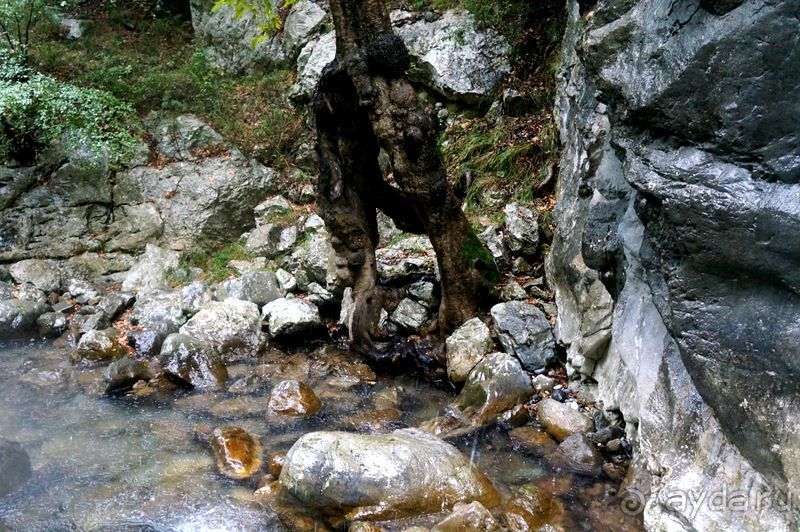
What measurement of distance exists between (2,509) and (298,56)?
9812mm

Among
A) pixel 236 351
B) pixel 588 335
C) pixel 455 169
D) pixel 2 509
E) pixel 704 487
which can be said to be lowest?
pixel 2 509

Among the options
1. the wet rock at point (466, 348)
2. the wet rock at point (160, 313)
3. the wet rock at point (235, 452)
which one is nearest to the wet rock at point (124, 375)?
the wet rock at point (160, 313)

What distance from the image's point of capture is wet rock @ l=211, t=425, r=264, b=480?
13.2 feet

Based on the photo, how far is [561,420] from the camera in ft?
14.1

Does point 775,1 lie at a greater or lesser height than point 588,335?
greater

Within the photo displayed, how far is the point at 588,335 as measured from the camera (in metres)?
4.43

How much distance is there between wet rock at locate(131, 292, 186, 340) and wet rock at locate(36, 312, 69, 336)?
2.64ft

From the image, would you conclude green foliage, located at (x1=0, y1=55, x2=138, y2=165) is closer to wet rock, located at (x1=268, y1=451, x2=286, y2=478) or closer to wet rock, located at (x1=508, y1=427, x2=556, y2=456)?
wet rock, located at (x1=268, y1=451, x2=286, y2=478)

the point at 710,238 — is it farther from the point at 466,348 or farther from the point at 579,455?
the point at 466,348

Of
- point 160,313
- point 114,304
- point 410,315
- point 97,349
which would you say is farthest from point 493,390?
point 114,304

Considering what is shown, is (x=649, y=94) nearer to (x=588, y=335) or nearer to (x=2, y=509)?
(x=588, y=335)

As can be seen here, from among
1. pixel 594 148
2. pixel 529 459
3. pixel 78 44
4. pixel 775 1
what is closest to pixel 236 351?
pixel 529 459

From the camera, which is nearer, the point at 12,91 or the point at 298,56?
the point at 12,91

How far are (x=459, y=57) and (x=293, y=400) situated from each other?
21.7ft
